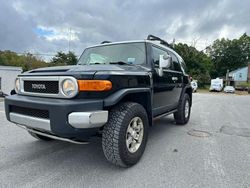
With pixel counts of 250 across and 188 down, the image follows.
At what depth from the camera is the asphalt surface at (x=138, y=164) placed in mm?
2670

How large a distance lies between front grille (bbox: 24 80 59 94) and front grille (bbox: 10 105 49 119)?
271mm

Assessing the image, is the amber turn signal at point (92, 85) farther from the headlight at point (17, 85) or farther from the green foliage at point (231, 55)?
the green foliage at point (231, 55)

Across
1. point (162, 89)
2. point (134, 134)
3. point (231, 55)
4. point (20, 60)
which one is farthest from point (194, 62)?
point (134, 134)

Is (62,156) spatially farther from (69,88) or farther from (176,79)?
(176,79)

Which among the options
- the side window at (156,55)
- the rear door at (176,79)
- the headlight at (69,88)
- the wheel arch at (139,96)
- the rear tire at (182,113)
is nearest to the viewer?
the headlight at (69,88)

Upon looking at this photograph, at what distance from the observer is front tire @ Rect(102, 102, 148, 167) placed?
2.76m

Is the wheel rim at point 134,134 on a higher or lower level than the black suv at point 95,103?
lower

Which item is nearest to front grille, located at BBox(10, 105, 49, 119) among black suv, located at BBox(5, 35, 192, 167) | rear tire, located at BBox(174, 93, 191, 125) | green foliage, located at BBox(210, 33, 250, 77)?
black suv, located at BBox(5, 35, 192, 167)

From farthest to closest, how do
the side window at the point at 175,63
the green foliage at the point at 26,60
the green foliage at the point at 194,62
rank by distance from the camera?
the green foliage at the point at 194,62 → the green foliage at the point at 26,60 → the side window at the point at 175,63

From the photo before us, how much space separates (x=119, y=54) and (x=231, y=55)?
7393 cm

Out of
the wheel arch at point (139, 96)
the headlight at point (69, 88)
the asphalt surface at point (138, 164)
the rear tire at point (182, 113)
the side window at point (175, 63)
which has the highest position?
the side window at point (175, 63)

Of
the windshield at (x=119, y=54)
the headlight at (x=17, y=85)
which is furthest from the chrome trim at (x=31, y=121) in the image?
the windshield at (x=119, y=54)

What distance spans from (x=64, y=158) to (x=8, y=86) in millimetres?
23125

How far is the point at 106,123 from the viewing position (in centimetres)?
281
